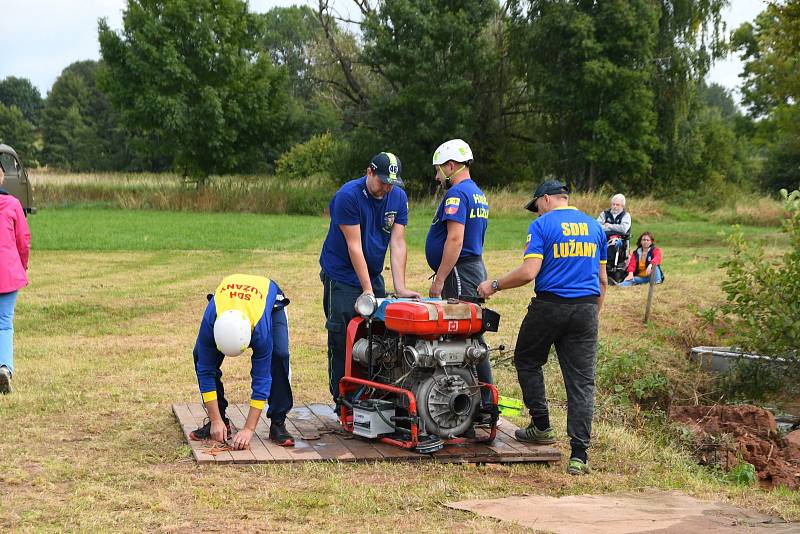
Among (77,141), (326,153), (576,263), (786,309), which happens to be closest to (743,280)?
(786,309)

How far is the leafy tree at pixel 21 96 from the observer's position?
11831 cm

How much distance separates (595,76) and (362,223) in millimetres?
34460

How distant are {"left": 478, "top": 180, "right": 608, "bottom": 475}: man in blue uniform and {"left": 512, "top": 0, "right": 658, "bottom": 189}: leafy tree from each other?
112 ft

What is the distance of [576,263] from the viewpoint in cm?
630

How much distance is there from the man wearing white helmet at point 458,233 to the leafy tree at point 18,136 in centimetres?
8364

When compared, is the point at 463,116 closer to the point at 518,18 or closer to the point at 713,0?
the point at 518,18

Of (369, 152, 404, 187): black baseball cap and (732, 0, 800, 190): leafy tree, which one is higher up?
(732, 0, 800, 190): leafy tree

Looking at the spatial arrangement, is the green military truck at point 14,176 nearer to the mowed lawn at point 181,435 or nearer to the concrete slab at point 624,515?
the mowed lawn at point 181,435

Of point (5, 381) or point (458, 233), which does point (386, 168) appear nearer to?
point (458, 233)

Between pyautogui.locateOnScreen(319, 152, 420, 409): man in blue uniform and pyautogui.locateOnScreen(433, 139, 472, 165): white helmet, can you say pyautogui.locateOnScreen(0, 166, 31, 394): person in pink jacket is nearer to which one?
pyautogui.locateOnScreen(319, 152, 420, 409): man in blue uniform

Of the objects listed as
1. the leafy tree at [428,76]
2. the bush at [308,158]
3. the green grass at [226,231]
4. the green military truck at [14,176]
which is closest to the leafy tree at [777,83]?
the green grass at [226,231]

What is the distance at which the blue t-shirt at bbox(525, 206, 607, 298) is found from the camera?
629 cm

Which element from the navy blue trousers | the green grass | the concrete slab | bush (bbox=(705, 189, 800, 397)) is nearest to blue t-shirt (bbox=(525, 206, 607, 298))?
the concrete slab

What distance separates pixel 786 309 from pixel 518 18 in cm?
3448
